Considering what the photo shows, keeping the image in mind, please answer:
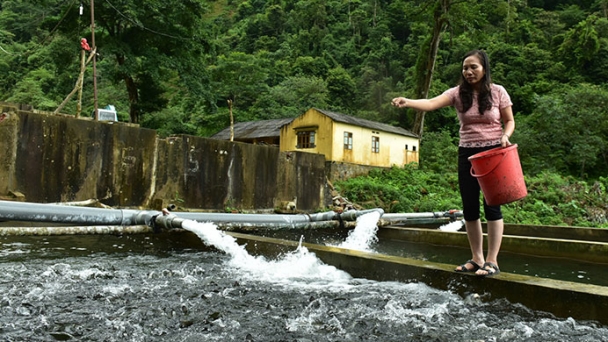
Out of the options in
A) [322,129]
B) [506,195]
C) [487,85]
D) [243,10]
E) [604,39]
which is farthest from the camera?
[243,10]

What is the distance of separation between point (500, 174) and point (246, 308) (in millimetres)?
2089

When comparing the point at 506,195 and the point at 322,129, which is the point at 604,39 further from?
the point at 506,195

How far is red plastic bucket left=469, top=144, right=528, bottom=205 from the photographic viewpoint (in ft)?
9.66

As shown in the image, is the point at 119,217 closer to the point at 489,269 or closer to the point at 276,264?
the point at 276,264

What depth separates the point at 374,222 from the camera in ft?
22.5

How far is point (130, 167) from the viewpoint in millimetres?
8539

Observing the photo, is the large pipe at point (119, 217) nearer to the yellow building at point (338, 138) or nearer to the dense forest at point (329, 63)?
the dense forest at point (329, 63)

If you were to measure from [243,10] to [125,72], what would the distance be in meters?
69.6

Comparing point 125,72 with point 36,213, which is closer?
point 36,213

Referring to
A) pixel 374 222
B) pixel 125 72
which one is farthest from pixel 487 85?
pixel 125 72

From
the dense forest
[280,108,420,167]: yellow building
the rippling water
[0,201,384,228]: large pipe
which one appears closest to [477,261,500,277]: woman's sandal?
the rippling water

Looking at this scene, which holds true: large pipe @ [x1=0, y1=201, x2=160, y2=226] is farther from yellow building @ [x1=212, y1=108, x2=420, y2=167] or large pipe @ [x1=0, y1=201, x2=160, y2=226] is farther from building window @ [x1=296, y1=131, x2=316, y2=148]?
building window @ [x1=296, y1=131, x2=316, y2=148]

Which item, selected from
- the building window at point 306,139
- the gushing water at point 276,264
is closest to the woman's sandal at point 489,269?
the gushing water at point 276,264

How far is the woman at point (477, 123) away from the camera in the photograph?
325 centimetres
